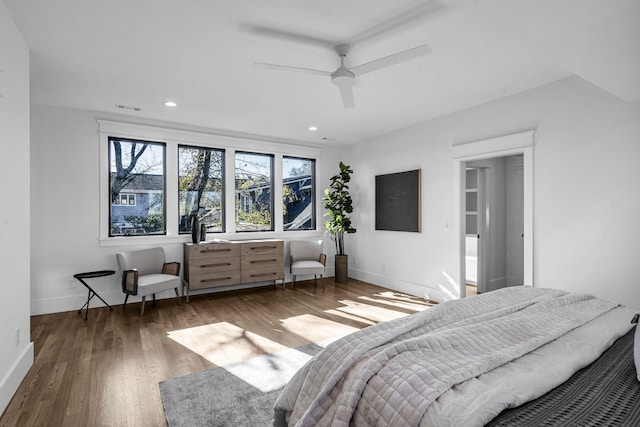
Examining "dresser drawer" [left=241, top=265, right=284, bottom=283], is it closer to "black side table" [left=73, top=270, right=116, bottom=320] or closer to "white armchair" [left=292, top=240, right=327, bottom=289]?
"white armchair" [left=292, top=240, right=327, bottom=289]

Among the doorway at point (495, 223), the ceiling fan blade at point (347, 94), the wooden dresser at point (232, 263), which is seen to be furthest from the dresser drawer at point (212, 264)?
the doorway at point (495, 223)

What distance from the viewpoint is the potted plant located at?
19.4ft

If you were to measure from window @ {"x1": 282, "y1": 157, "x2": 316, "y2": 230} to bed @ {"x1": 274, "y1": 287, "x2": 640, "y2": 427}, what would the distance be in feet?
14.8

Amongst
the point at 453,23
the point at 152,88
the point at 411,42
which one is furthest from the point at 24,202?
the point at 453,23

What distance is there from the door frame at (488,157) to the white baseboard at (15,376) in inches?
176

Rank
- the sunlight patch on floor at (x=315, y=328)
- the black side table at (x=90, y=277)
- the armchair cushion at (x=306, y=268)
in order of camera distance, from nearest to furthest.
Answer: the sunlight patch on floor at (x=315, y=328) → the black side table at (x=90, y=277) → the armchair cushion at (x=306, y=268)

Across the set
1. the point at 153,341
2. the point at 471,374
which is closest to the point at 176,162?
the point at 153,341

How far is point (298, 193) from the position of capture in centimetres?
620

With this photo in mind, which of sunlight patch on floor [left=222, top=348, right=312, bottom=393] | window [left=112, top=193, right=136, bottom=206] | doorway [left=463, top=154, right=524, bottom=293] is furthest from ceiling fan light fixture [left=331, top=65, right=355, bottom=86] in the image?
window [left=112, top=193, right=136, bottom=206]

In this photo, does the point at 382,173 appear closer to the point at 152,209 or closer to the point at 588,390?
the point at 152,209

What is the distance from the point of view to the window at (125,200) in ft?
15.1

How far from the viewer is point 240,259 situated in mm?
5031

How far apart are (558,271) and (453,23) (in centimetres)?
267

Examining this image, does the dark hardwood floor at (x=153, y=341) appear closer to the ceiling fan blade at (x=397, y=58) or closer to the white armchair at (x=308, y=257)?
the white armchair at (x=308, y=257)
